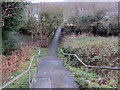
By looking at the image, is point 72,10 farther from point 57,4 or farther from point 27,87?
point 27,87

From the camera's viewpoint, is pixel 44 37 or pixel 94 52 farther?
→ pixel 44 37

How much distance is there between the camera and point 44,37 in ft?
48.5

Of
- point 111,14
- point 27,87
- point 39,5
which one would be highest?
point 39,5

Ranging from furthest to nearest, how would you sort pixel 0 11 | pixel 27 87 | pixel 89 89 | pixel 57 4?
pixel 57 4 → pixel 0 11 → pixel 27 87 → pixel 89 89

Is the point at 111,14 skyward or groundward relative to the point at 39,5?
groundward

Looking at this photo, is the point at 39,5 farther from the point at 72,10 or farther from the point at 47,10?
the point at 72,10

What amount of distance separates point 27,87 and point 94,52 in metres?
4.35

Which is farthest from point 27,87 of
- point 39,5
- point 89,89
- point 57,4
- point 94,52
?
point 57,4

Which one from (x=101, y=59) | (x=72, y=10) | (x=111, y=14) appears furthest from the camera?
(x=72, y=10)

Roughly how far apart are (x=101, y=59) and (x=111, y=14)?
1029 centimetres

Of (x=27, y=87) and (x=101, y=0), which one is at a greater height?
Result: (x=101, y=0)

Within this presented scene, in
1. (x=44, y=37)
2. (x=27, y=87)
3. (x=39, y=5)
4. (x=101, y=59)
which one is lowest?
(x=27, y=87)

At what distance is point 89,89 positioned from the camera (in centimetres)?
333

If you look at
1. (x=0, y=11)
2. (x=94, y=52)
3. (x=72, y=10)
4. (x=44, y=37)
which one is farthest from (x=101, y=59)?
(x=72, y=10)
